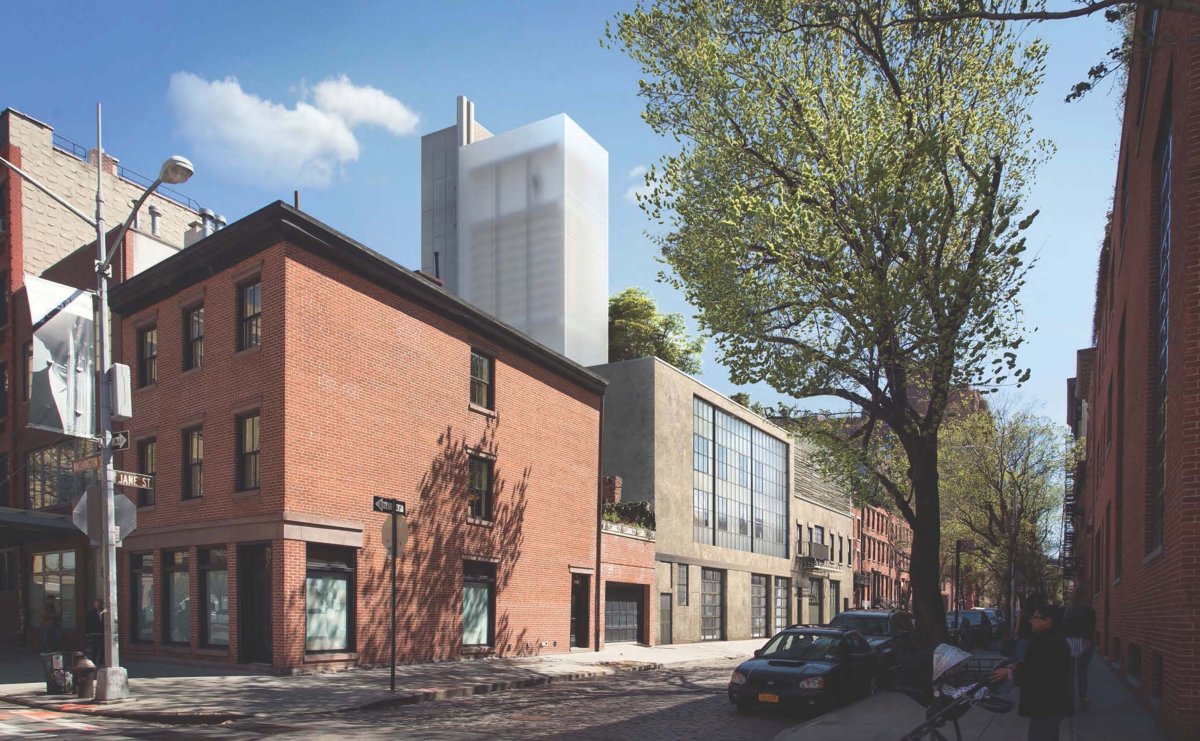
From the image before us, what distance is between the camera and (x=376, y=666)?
20984mm

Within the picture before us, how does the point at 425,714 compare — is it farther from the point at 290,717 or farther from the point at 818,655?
the point at 818,655

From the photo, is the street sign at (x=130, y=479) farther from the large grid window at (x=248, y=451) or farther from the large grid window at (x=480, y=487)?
the large grid window at (x=480, y=487)

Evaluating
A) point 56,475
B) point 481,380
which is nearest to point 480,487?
point 481,380

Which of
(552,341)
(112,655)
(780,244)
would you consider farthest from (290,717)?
(552,341)

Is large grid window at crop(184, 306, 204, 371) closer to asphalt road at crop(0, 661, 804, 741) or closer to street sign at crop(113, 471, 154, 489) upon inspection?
street sign at crop(113, 471, 154, 489)

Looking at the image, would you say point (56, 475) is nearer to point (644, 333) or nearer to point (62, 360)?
point (62, 360)

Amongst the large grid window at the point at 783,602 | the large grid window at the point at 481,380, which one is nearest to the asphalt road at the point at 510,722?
the large grid window at the point at 481,380

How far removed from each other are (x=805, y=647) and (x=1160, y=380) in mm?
7161

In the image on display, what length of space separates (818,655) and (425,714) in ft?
21.8

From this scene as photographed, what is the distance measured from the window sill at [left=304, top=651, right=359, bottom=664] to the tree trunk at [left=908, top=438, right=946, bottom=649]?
12.5 m

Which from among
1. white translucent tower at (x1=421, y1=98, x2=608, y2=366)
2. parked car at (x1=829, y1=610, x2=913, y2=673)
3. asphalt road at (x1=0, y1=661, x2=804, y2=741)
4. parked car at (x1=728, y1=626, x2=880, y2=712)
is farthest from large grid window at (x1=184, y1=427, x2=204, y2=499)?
white translucent tower at (x1=421, y1=98, x2=608, y2=366)

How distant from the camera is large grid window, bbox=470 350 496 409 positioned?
25500mm

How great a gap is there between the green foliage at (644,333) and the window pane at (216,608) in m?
41.9

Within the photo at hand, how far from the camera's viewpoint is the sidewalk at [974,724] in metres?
12.1
